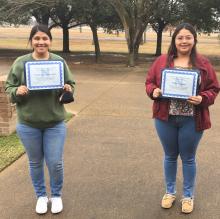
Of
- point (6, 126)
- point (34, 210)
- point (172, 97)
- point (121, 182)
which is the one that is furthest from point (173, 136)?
point (6, 126)

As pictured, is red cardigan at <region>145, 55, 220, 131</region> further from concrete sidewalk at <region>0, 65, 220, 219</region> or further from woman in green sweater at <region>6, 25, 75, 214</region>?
concrete sidewalk at <region>0, 65, 220, 219</region>

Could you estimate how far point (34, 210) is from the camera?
168 inches

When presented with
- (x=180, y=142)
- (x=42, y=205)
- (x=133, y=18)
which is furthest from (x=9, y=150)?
(x=133, y=18)

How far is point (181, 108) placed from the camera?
3.95 metres

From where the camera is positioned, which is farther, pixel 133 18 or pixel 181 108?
pixel 133 18

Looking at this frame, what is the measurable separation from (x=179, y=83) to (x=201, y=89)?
206 millimetres

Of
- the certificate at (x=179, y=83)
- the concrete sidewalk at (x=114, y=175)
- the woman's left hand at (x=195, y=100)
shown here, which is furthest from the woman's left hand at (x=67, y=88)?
the concrete sidewalk at (x=114, y=175)

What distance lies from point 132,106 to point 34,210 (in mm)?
5614

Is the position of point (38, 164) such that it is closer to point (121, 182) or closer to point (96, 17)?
point (121, 182)

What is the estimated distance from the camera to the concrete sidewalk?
4281mm

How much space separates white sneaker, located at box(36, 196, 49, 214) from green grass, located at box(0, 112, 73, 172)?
1326 mm

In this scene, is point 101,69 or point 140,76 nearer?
point 140,76

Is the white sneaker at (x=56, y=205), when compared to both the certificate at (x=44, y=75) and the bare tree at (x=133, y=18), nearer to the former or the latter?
the certificate at (x=44, y=75)

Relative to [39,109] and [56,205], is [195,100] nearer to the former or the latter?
[39,109]
